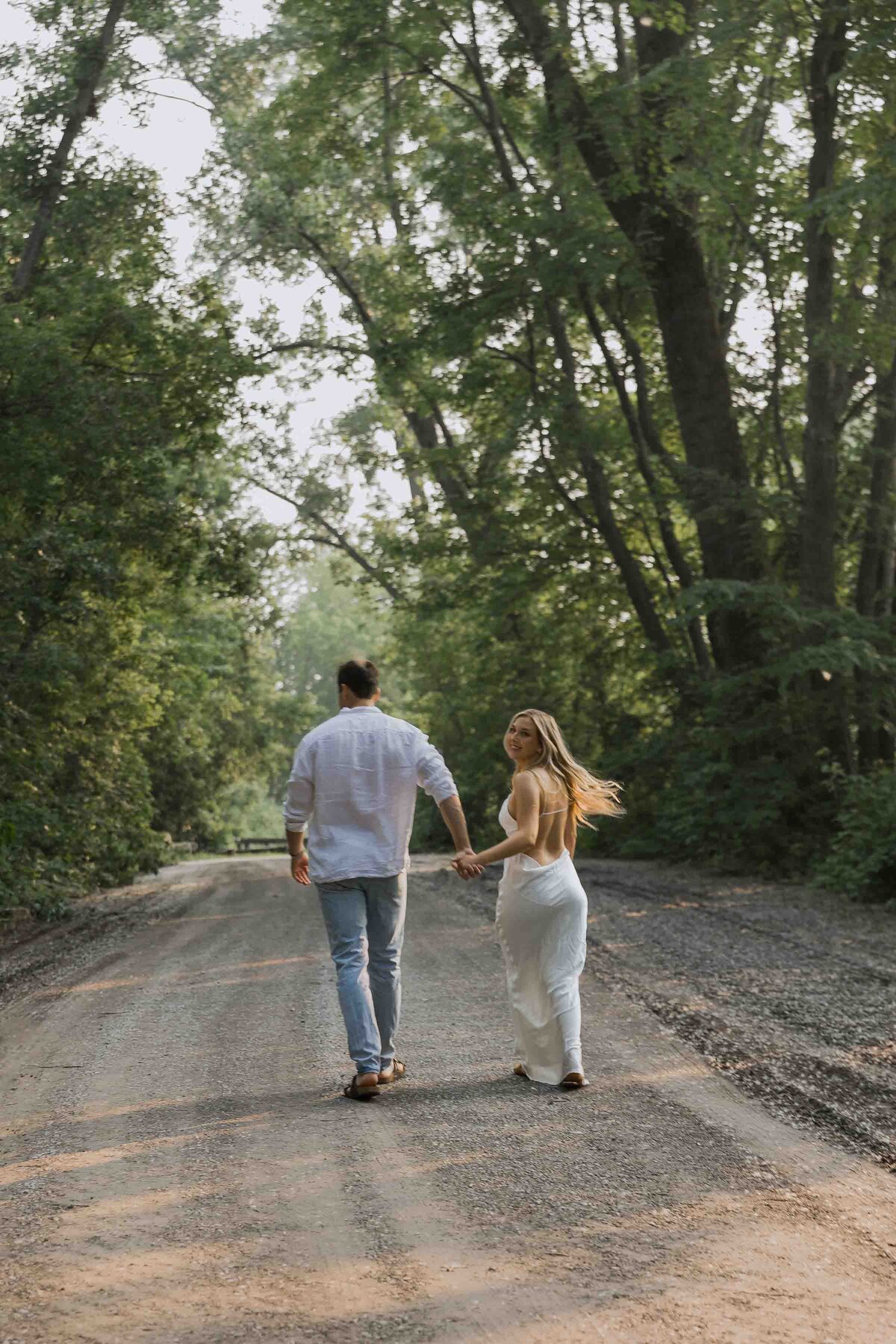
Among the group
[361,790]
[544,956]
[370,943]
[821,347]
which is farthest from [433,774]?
[821,347]

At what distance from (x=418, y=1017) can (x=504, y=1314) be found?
484cm

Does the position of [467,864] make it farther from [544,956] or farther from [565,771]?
[565,771]

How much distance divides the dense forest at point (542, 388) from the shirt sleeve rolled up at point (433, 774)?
29.4 feet

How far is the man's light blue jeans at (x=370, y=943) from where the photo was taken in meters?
6.84

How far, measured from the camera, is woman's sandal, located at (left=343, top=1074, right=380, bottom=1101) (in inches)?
255

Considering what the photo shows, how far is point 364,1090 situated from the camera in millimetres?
6480

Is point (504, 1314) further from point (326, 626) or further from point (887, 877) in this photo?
point (326, 626)

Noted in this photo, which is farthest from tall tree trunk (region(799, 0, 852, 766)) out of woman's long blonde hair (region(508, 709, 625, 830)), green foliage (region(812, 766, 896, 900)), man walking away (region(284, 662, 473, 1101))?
man walking away (region(284, 662, 473, 1101))

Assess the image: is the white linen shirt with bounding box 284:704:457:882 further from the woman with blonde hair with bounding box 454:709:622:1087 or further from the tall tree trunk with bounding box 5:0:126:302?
the tall tree trunk with bounding box 5:0:126:302

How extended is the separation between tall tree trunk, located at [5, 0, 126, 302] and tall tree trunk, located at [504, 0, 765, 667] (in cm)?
599

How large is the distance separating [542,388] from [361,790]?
1742 centimetres

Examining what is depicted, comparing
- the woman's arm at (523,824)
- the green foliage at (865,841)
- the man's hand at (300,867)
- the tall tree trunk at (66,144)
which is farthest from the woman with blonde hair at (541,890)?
the tall tree trunk at (66,144)

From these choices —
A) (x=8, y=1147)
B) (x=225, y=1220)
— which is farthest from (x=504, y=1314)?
(x=8, y=1147)

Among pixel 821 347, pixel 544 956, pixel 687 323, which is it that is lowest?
pixel 544 956
